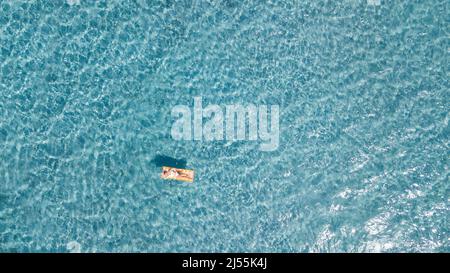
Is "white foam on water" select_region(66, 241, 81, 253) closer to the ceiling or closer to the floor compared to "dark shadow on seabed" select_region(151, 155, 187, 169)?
closer to the floor

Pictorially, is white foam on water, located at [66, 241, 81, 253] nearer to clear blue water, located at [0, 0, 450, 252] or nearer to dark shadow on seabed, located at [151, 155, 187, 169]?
clear blue water, located at [0, 0, 450, 252]

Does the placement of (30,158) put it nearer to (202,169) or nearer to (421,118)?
(202,169)
